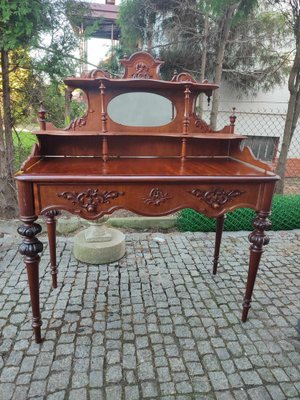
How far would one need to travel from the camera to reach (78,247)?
281 cm

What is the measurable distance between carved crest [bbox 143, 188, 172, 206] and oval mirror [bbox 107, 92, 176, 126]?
771mm

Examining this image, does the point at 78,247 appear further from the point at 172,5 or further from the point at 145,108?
the point at 172,5

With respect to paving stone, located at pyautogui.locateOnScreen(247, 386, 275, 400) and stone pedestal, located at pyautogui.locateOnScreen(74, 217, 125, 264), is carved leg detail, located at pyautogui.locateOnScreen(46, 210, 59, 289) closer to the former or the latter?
stone pedestal, located at pyautogui.locateOnScreen(74, 217, 125, 264)

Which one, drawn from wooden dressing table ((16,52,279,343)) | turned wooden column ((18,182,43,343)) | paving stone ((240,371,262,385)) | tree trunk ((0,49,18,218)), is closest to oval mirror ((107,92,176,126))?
wooden dressing table ((16,52,279,343))

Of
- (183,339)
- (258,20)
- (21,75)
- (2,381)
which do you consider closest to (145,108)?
(183,339)

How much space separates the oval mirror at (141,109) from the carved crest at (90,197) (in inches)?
30.0

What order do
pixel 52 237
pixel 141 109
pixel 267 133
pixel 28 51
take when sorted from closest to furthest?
pixel 141 109 → pixel 52 237 → pixel 28 51 → pixel 267 133

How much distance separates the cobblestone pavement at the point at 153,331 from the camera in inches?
61.5

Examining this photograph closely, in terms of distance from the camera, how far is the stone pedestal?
2.77 meters

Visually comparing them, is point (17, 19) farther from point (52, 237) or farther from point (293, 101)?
point (293, 101)

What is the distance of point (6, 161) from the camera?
3525mm

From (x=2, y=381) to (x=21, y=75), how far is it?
349cm

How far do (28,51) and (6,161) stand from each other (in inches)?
52.2

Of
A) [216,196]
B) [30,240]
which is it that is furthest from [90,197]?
[216,196]
